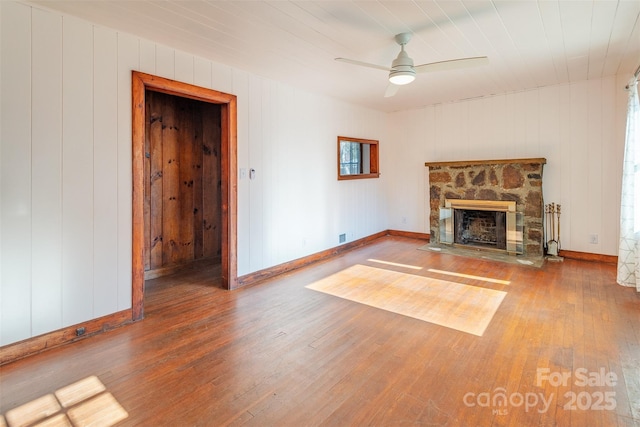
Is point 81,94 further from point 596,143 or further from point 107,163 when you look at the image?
point 596,143

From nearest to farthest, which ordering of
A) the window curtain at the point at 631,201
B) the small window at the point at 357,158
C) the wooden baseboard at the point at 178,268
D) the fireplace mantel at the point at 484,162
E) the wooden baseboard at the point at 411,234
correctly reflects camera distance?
1. the window curtain at the point at 631,201
2. the wooden baseboard at the point at 178,268
3. the fireplace mantel at the point at 484,162
4. the small window at the point at 357,158
5. the wooden baseboard at the point at 411,234

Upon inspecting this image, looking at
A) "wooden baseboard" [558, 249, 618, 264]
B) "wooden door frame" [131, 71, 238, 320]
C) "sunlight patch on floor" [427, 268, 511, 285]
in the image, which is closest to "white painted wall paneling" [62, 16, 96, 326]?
"wooden door frame" [131, 71, 238, 320]

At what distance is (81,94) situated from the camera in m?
2.62

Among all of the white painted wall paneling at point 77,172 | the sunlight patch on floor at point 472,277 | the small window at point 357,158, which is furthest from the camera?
the small window at point 357,158

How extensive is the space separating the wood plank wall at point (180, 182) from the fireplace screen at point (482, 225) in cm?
397

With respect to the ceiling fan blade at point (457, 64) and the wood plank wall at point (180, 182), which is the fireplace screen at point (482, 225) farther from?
the wood plank wall at point (180, 182)

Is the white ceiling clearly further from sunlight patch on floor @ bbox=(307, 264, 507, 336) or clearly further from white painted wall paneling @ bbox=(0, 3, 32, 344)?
sunlight patch on floor @ bbox=(307, 264, 507, 336)

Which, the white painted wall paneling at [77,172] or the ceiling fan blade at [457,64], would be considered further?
the ceiling fan blade at [457,64]

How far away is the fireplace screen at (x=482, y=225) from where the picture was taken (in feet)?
16.9

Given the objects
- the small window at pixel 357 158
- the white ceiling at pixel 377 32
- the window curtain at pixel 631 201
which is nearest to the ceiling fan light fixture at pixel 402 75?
the white ceiling at pixel 377 32

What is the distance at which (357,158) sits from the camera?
252 inches

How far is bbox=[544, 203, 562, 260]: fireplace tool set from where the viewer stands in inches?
197

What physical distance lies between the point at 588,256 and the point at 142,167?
5.91 meters

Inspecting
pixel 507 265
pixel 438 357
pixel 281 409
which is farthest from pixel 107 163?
pixel 507 265
